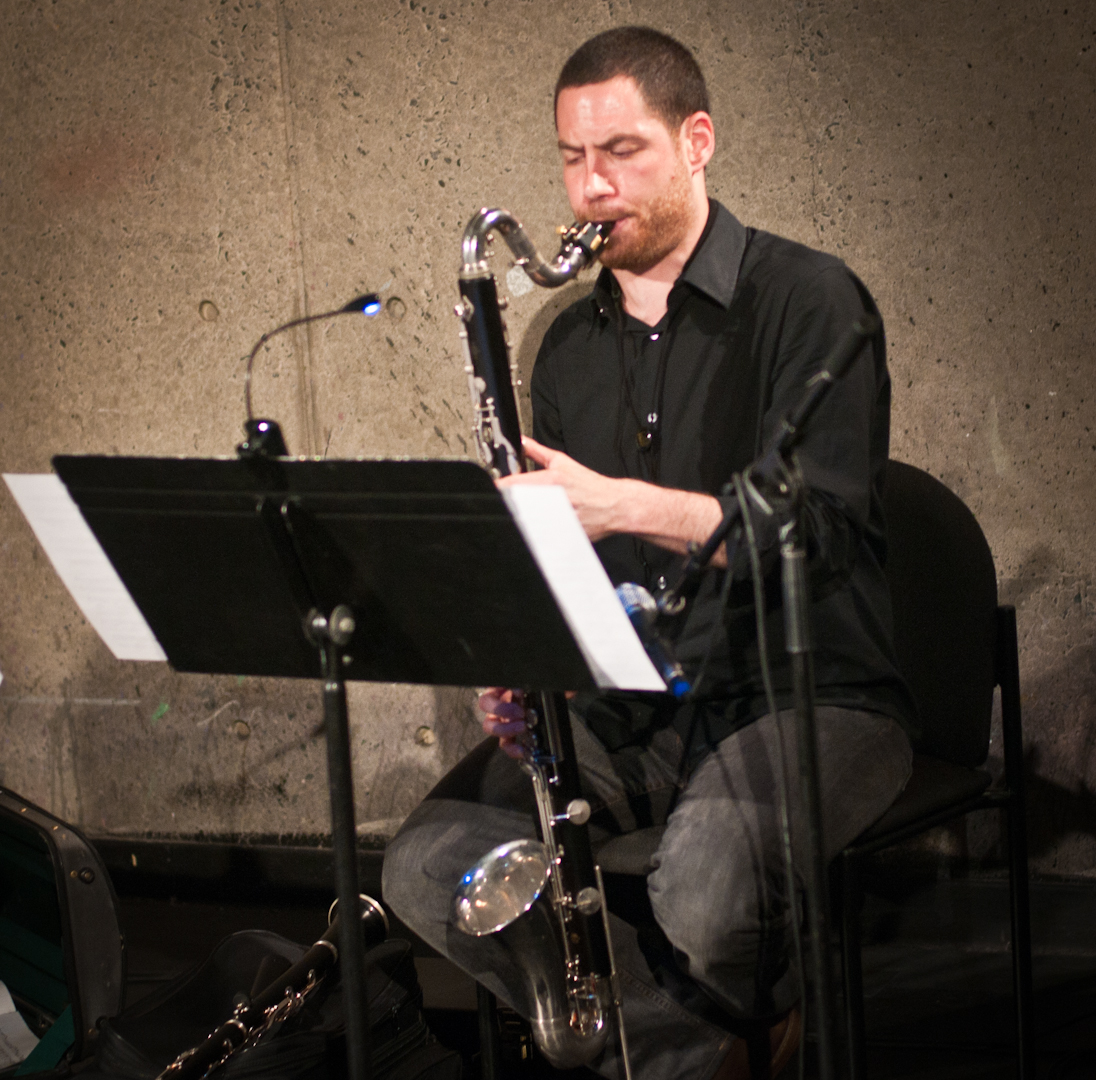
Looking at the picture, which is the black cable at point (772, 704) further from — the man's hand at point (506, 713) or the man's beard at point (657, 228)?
the man's beard at point (657, 228)

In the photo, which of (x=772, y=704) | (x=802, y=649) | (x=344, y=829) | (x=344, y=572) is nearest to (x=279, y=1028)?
(x=344, y=829)

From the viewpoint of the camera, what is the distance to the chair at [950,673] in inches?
72.9

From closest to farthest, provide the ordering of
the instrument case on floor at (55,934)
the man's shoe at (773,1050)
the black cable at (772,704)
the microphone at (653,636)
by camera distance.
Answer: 1. the black cable at (772,704)
2. the microphone at (653,636)
3. the man's shoe at (773,1050)
4. the instrument case on floor at (55,934)

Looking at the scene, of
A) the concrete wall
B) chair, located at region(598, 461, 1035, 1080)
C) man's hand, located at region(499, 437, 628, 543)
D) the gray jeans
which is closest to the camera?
man's hand, located at region(499, 437, 628, 543)

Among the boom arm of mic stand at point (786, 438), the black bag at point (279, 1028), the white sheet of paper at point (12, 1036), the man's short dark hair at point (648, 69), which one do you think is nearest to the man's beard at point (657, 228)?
the man's short dark hair at point (648, 69)

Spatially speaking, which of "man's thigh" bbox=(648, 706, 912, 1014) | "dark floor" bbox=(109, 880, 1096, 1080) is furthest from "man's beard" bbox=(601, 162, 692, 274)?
"dark floor" bbox=(109, 880, 1096, 1080)

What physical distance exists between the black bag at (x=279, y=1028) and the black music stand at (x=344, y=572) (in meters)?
0.56

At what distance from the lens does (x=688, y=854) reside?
167 centimetres

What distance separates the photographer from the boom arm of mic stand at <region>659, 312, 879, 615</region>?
1169 millimetres

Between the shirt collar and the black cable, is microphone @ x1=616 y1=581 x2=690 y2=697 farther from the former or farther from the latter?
the shirt collar

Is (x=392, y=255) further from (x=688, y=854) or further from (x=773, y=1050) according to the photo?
(x=773, y=1050)

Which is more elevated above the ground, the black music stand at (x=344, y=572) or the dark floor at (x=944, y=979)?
the black music stand at (x=344, y=572)

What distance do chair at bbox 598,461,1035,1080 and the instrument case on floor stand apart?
0.90m

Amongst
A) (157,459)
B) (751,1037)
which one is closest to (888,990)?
(751,1037)
